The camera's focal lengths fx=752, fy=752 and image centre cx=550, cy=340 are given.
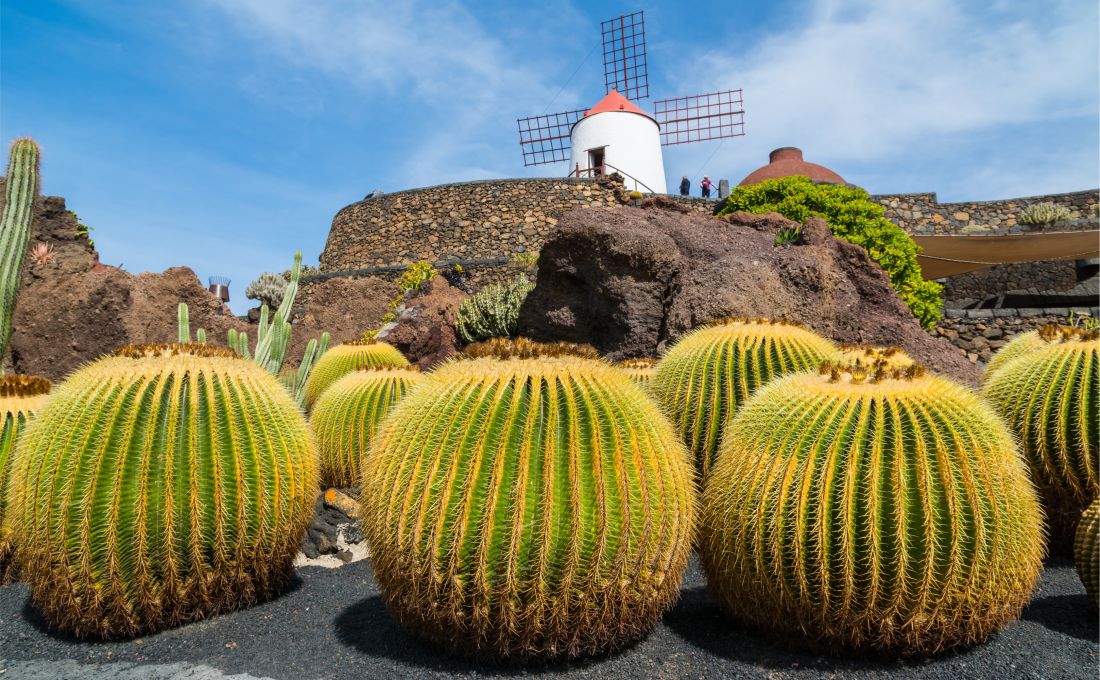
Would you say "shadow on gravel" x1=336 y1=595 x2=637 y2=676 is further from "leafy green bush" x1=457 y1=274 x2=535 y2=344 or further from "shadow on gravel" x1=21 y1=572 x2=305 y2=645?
"leafy green bush" x1=457 y1=274 x2=535 y2=344

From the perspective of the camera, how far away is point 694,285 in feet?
21.9

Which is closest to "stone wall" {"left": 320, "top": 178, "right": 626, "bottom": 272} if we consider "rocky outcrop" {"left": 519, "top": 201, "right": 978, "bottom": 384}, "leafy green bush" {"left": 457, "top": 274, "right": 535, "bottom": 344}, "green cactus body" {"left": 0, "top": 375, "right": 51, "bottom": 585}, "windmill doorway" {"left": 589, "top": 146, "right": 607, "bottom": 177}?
"windmill doorway" {"left": 589, "top": 146, "right": 607, "bottom": 177}

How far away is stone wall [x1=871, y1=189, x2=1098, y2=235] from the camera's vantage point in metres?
22.7

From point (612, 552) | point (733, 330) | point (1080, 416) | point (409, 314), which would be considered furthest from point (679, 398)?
point (409, 314)

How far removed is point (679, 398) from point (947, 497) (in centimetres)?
189

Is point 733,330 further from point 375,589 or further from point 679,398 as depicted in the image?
point 375,589

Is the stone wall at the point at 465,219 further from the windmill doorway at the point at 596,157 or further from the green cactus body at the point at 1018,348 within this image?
the green cactus body at the point at 1018,348

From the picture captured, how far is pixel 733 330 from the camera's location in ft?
15.3

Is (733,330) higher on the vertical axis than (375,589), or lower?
higher

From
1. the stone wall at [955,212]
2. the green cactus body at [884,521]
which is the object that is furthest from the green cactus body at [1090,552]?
the stone wall at [955,212]

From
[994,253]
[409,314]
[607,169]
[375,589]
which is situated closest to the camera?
[375,589]

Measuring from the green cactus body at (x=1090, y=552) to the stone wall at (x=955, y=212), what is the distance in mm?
21053

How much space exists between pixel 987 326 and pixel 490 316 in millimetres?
9974

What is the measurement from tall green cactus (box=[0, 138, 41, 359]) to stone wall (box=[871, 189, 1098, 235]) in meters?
21.7
